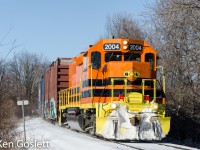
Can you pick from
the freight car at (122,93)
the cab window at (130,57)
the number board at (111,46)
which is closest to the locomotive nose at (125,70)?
the freight car at (122,93)

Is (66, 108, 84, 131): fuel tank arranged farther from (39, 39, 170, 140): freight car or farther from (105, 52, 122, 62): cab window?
(105, 52, 122, 62): cab window

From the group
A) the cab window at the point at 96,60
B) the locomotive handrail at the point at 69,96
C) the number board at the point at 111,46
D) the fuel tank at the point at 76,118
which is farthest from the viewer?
the locomotive handrail at the point at 69,96

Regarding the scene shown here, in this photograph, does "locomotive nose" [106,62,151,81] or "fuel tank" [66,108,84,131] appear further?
"fuel tank" [66,108,84,131]

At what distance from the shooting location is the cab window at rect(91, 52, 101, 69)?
15664 mm

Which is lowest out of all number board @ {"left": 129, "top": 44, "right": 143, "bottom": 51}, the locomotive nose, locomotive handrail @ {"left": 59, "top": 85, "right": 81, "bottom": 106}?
locomotive handrail @ {"left": 59, "top": 85, "right": 81, "bottom": 106}

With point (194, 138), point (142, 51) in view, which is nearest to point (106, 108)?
point (142, 51)

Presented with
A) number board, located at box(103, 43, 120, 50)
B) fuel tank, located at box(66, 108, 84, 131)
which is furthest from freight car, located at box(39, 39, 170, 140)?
fuel tank, located at box(66, 108, 84, 131)

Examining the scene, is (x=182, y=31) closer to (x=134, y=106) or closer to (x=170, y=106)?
(x=170, y=106)

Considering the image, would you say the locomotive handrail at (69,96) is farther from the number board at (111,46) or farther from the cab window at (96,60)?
the number board at (111,46)

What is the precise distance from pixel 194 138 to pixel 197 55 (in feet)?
12.3

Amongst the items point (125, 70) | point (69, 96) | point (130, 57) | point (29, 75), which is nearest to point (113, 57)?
point (130, 57)

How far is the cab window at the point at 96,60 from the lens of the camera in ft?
51.4

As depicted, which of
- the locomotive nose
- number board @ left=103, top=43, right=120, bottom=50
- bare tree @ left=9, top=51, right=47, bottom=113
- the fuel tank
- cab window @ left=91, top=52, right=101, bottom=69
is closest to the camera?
the locomotive nose

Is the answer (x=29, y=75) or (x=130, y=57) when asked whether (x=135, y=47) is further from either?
(x=29, y=75)
